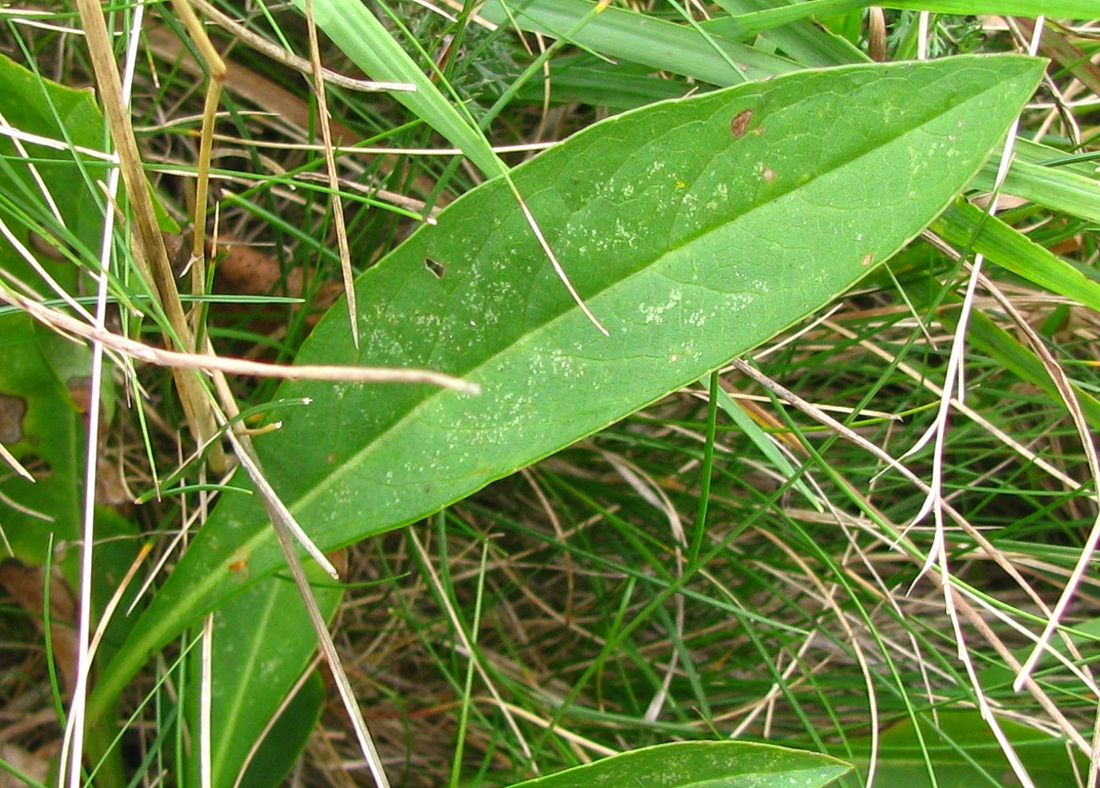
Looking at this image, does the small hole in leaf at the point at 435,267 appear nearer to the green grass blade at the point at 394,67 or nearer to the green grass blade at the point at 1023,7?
the green grass blade at the point at 394,67

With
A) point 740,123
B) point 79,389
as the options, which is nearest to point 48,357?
point 79,389

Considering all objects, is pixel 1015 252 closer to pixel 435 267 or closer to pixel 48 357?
pixel 435 267

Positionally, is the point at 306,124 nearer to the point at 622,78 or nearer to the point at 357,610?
the point at 622,78

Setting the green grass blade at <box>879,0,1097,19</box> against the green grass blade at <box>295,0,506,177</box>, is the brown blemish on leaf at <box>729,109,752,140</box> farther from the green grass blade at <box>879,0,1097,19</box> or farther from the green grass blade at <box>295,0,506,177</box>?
the green grass blade at <box>879,0,1097,19</box>

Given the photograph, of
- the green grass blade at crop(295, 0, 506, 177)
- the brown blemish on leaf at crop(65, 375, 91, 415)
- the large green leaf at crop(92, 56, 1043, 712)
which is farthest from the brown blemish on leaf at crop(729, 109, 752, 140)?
the brown blemish on leaf at crop(65, 375, 91, 415)

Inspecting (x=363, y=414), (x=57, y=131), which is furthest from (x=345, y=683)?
(x=57, y=131)

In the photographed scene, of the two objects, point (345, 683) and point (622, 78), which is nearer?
point (345, 683)

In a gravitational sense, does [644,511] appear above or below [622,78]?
below
